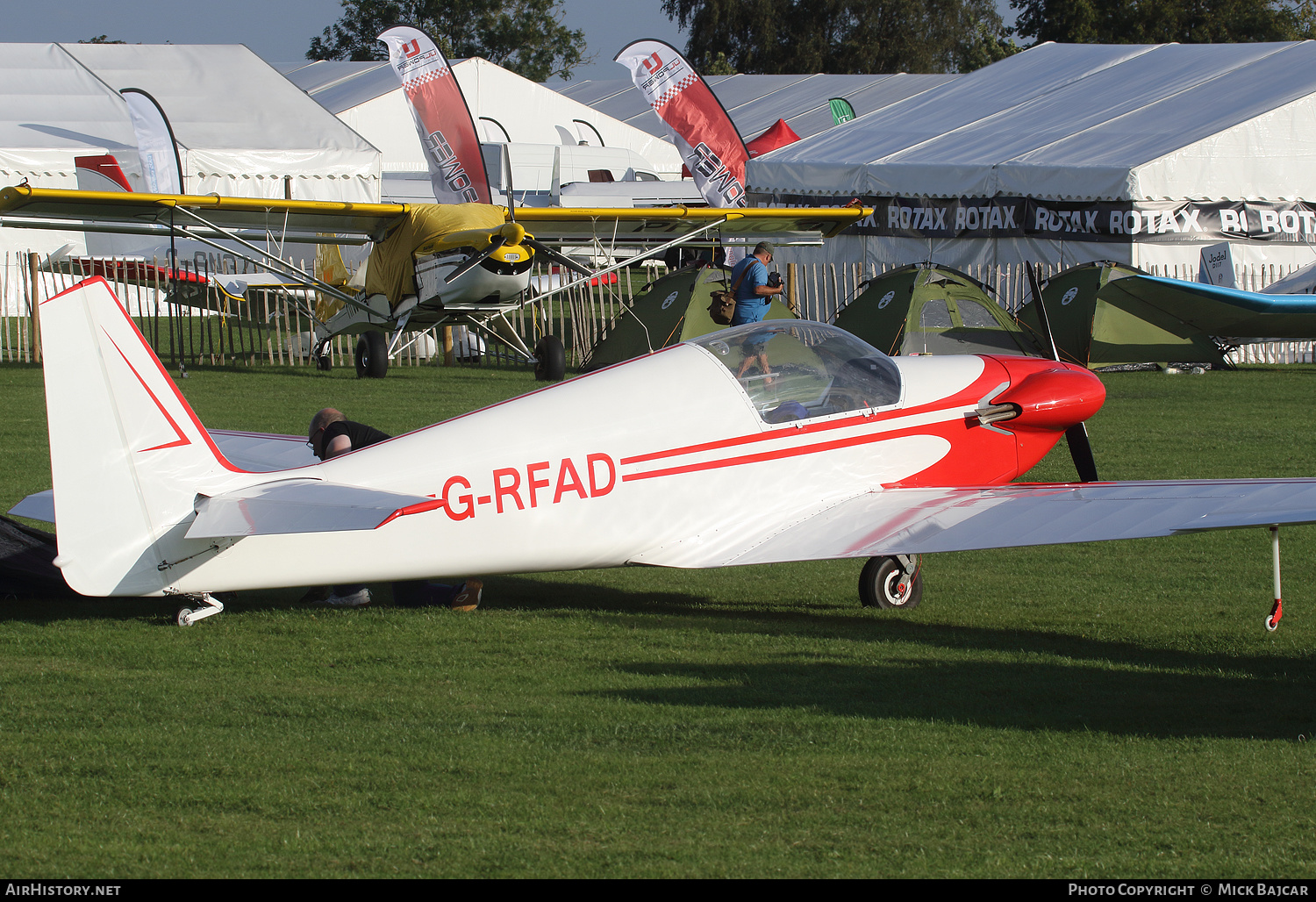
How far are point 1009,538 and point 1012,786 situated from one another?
220 cm

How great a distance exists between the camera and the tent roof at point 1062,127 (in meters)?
22.1

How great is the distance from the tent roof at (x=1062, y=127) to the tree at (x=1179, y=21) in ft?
107

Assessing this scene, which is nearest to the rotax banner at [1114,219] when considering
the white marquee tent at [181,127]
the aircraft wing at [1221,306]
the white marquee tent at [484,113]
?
the aircraft wing at [1221,306]

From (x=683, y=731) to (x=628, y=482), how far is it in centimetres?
196

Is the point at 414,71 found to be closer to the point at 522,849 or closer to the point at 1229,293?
the point at 1229,293

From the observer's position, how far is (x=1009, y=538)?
6.56m

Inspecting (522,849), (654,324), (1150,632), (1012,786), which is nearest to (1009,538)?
(1150,632)

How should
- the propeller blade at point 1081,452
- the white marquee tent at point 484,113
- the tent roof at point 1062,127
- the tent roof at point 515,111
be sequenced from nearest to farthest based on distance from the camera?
the propeller blade at point 1081,452 → the tent roof at point 1062,127 → the white marquee tent at point 484,113 → the tent roof at point 515,111

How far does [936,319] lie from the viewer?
1841 cm

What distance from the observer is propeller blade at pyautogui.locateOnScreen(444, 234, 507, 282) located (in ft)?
60.0

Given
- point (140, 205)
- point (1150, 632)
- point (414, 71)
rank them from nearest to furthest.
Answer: point (1150, 632) → point (140, 205) → point (414, 71)

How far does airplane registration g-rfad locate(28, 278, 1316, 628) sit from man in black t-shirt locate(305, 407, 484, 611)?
789mm

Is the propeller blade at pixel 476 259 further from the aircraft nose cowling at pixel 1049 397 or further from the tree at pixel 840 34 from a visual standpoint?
the tree at pixel 840 34

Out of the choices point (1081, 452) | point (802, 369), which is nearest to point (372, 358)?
point (1081, 452)
